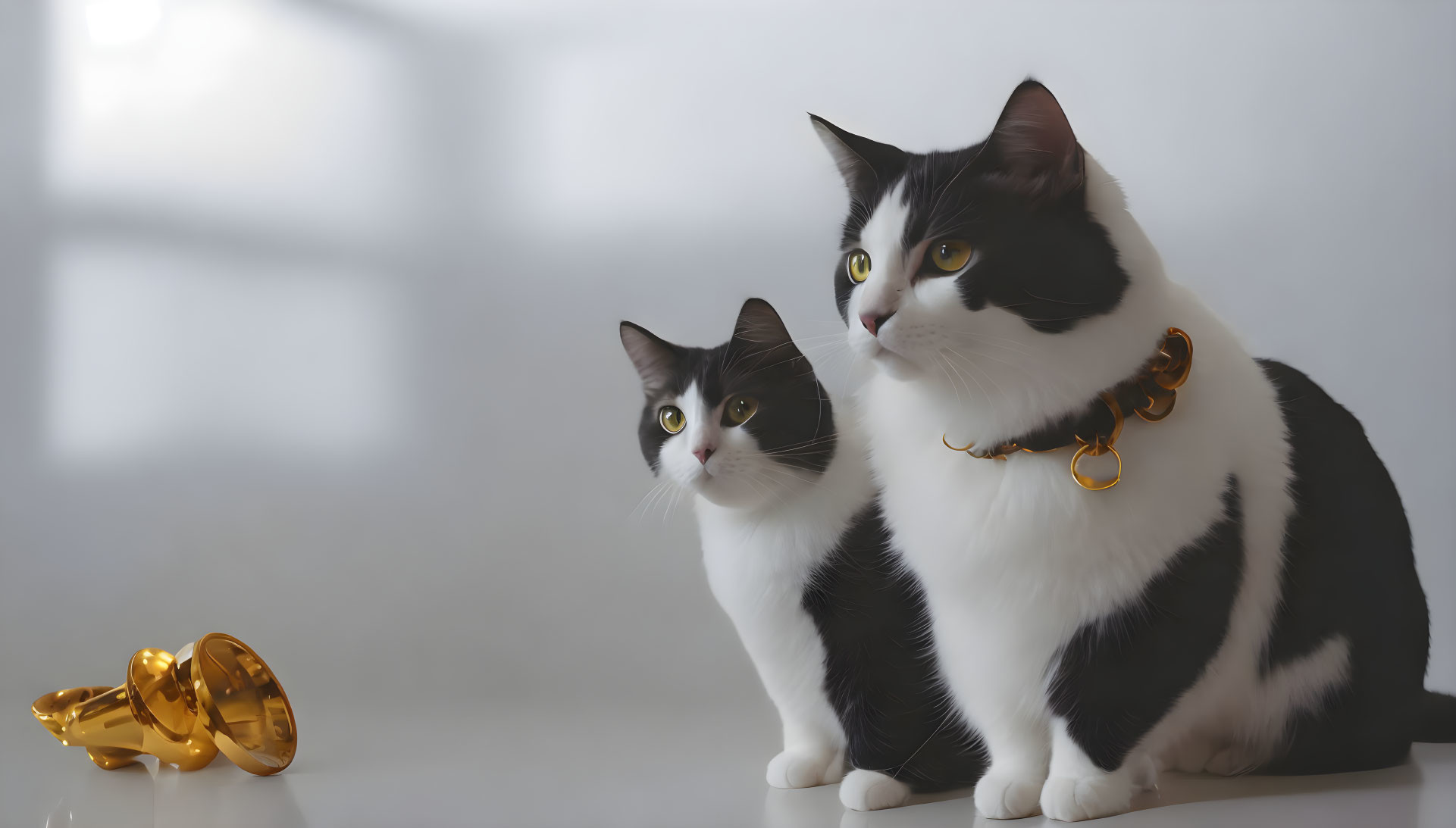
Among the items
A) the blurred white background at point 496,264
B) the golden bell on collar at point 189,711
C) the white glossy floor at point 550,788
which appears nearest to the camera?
the white glossy floor at point 550,788

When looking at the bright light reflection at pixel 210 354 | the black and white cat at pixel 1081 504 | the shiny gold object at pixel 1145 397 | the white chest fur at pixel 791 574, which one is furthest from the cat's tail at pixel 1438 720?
the bright light reflection at pixel 210 354

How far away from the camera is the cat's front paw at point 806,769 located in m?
1.09

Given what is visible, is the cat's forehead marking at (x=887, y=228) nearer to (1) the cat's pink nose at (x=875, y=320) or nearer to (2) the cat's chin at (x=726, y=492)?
(1) the cat's pink nose at (x=875, y=320)

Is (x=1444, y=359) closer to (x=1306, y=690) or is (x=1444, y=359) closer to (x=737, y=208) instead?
(x=1306, y=690)

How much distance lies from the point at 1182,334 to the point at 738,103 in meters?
1.07

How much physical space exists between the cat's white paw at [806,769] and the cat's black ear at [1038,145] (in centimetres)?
61

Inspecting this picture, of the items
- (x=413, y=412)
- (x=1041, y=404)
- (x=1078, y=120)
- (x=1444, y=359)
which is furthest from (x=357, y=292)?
(x=1444, y=359)

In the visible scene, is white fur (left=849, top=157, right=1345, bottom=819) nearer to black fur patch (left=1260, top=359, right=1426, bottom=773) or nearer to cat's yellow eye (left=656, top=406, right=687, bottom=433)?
black fur patch (left=1260, top=359, right=1426, bottom=773)

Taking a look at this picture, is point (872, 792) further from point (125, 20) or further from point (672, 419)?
point (125, 20)

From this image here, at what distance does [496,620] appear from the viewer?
174cm

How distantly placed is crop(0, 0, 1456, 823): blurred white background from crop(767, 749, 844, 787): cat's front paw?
0.38m

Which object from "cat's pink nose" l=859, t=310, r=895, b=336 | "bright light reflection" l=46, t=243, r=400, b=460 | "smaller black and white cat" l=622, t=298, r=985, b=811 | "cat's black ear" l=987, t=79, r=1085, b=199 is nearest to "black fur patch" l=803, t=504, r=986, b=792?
"smaller black and white cat" l=622, t=298, r=985, b=811

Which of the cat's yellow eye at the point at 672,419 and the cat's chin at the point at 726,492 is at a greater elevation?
the cat's yellow eye at the point at 672,419

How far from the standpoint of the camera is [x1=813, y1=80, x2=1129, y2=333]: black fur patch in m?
0.86
